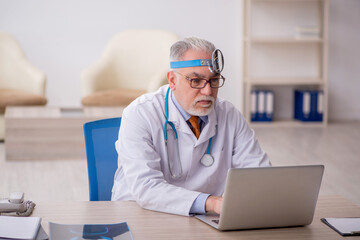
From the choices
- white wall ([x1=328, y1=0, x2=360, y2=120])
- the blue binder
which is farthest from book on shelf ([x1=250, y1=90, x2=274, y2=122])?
white wall ([x1=328, y1=0, x2=360, y2=120])

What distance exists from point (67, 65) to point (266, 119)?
7.71ft

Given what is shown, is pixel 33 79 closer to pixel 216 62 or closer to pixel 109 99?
pixel 109 99

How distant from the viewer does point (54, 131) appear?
15.9 feet

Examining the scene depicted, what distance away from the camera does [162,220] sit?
5.52 feet

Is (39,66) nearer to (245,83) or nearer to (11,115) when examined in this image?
(11,115)

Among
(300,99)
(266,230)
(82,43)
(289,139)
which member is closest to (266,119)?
(300,99)

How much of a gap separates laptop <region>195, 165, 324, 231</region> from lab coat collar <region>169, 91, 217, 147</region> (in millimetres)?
503

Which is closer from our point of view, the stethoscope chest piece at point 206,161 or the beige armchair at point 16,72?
the stethoscope chest piece at point 206,161

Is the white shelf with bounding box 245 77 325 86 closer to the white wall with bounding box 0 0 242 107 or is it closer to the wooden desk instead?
the white wall with bounding box 0 0 242 107

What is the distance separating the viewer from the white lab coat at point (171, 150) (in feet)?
6.34

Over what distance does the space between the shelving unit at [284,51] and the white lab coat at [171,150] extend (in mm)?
4447

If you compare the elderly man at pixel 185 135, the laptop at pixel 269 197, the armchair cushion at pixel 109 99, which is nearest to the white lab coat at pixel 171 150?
the elderly man at pixel 185 135

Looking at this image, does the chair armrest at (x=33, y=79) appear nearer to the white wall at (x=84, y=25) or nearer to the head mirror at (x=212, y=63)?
the white wall at (x=84, y=25)

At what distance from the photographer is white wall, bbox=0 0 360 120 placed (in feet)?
21.1
